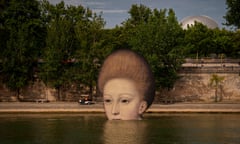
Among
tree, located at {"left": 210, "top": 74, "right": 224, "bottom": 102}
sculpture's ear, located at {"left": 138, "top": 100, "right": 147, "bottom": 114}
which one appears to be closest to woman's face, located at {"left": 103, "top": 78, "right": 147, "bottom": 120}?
sculpture's ear, located at {"left": 138, "top": 100, "right": 147, "bottom": 114}

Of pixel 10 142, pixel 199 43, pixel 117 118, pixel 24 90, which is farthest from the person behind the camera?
pixel 199 43

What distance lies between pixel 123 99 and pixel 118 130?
2.89 metres

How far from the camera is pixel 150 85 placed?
2941 cm

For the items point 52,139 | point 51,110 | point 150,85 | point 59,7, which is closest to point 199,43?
point 59,7

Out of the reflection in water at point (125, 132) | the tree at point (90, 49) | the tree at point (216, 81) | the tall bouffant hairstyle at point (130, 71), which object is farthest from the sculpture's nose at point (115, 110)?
the tree at point (216, 81)

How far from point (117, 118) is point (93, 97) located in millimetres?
A: 18830

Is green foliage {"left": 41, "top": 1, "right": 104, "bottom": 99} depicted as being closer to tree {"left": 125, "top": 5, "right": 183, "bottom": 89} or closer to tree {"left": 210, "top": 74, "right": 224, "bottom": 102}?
tree {"left": 125, "top": 5, "right": 183, "bottom": 89}

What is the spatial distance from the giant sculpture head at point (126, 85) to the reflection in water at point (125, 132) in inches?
25.5

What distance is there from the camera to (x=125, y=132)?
25438 millimetres

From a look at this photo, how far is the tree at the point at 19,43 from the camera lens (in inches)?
1839

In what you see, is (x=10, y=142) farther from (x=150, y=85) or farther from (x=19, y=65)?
(x=19, y=65)

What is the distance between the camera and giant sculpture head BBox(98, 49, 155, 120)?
94.4 feet

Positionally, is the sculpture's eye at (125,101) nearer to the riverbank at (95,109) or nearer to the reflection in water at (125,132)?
the reflection in water at (125,132)

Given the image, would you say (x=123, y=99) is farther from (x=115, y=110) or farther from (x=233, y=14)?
(x=233, y=14)
